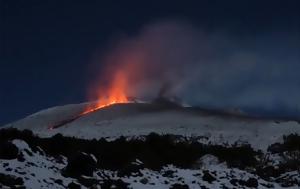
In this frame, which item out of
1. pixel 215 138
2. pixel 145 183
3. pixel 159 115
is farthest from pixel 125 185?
pixel 159 115

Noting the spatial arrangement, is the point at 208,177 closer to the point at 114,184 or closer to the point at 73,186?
the point at 114,184

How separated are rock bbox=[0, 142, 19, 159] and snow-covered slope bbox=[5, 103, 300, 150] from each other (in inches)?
2372

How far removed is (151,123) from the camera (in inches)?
4592

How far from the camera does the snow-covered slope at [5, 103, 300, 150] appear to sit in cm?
9050

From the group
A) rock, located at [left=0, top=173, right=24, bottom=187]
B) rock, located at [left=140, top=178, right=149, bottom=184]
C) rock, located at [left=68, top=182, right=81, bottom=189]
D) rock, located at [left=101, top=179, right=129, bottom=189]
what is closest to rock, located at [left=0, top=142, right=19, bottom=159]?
rock, located at [left=0, top=173, right=24, bottom=187]

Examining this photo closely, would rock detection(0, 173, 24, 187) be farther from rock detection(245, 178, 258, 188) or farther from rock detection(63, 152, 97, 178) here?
rock detection(245, 178, 258, 188)

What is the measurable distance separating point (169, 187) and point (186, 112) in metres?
124

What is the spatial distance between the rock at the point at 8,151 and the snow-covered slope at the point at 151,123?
60.2 meters

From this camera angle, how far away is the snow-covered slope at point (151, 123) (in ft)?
297

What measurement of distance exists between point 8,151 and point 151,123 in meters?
97.5

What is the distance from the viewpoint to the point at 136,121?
119688 mm

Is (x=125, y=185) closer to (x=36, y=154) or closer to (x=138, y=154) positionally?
(x=36, y=154)

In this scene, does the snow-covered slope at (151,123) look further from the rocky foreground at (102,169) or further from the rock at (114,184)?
the rock at (114,184)

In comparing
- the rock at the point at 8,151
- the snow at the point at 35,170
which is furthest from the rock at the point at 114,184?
the rock at the point at 8,151
